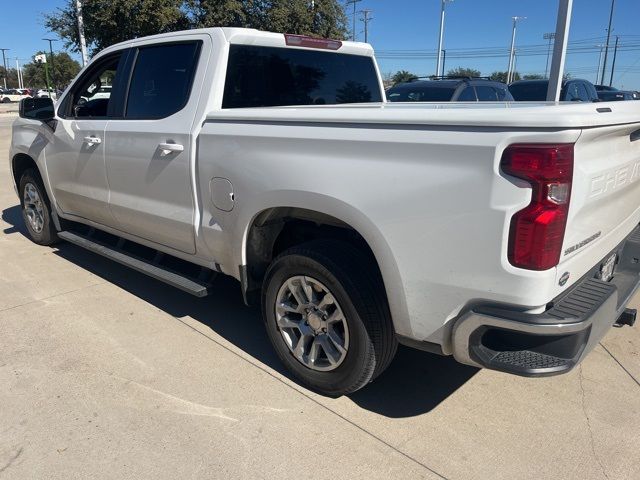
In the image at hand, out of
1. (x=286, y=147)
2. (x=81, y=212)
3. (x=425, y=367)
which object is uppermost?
(x=286, y=147)

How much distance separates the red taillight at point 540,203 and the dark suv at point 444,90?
764 centimetres

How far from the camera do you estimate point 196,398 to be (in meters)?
3.14

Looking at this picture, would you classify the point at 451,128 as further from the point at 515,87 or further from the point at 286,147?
the point at 515,87

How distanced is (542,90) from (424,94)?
368cm

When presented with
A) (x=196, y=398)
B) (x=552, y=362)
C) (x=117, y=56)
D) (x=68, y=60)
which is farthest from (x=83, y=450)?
(x=68, y=60)

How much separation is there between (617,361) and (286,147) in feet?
8.36

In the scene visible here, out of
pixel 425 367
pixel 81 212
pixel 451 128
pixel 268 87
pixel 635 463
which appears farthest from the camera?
pixel 81 212

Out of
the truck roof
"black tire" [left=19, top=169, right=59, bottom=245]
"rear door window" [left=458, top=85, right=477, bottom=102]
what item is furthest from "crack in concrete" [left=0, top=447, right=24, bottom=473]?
"rear door window" [left=458, top=85, right=477, bottom=102]

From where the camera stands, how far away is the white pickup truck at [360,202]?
2.18 m

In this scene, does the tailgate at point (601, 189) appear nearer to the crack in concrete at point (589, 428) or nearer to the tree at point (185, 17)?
the crack in concrete at point (589, 428)

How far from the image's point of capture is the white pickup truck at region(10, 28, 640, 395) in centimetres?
218

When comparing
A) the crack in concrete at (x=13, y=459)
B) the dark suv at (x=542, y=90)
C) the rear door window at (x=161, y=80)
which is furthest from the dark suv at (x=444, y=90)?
the crack in concrete at (x=13, y=459)

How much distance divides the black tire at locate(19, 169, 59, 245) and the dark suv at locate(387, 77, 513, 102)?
20.3 feet

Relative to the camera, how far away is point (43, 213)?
580 cm
